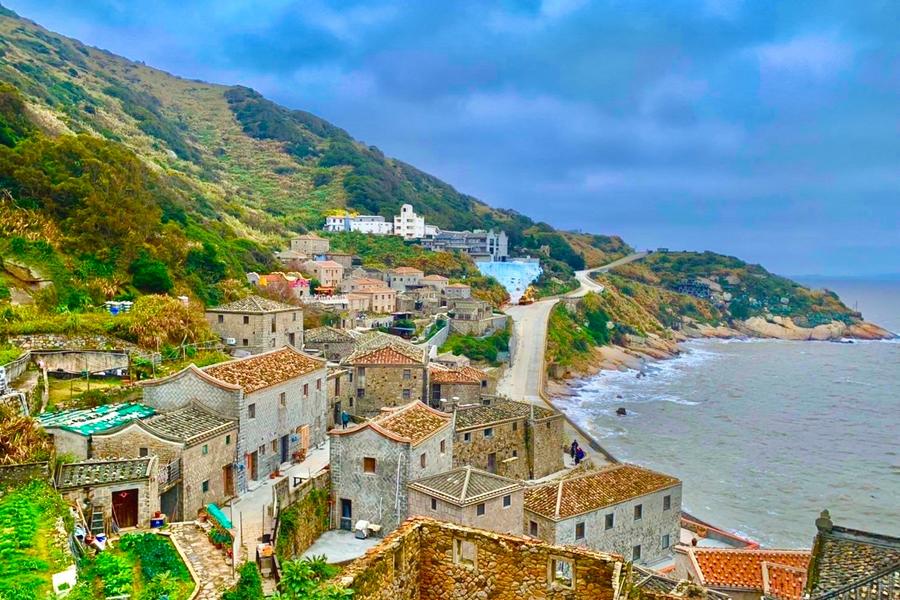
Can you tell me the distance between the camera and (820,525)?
Answer: 1424 cm

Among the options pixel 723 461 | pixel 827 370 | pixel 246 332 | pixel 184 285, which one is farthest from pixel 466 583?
pixel 827 370

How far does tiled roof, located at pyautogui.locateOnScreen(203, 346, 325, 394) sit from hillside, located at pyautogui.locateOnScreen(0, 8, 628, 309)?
11.5 metres

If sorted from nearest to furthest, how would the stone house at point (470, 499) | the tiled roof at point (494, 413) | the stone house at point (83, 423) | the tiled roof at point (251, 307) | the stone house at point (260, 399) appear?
the stone house at point (83, 423)
the stone house at point (470, 499)
the stone house at point (260, 399)
the tiled roof at point (494, 413)
the tiled roof at point (251, 307)

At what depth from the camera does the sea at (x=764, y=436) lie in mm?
34938

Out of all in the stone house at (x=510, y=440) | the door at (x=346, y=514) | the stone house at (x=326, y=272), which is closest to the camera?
the door at (x=346, y=514)

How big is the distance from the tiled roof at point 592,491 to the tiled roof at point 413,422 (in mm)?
4205

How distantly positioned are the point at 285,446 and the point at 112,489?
9365 mm

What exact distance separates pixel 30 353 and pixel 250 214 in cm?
7710

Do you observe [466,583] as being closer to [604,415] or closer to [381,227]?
[604,415]

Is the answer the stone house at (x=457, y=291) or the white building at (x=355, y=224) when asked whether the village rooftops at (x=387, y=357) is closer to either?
the stone house at (x=457, y=291)

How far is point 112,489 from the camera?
1719cm

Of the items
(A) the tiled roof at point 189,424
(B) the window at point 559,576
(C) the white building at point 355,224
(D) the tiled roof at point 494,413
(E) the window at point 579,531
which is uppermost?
(C) the white building at point 355,224

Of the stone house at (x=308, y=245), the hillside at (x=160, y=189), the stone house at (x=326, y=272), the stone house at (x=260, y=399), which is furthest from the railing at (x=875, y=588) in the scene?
the stone house at (x=308, y=245)

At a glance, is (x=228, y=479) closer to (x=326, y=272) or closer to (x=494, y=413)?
(x=494, y=413)
